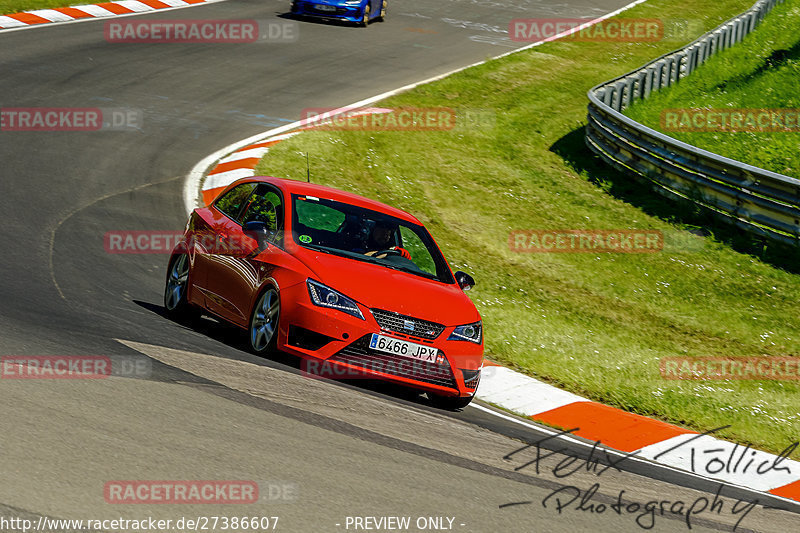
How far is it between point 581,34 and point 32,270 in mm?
22398

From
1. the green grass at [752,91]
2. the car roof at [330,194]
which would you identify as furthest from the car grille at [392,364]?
the green grass at [752,91]

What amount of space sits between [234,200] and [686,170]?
973cm

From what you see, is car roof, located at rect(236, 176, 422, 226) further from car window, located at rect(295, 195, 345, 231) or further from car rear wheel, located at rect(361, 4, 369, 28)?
car rear wheel, located at rect(361, 4, 369, 28)

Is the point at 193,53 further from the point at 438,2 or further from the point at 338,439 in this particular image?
the point at 338,439

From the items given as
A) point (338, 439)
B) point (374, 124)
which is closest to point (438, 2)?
point (374, 124)

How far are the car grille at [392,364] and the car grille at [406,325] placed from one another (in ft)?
0.62

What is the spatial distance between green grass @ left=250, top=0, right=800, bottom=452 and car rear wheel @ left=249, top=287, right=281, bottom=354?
3.16 metres

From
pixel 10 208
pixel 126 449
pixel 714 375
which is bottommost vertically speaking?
pixel 714 375

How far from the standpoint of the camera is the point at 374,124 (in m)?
19.0

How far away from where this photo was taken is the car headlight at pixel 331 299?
26.1ft

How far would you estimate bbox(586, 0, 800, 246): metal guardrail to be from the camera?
50.4ft

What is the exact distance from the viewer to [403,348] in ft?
26.3
